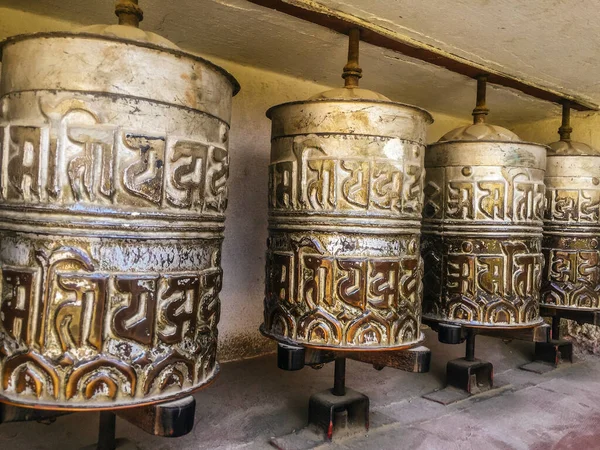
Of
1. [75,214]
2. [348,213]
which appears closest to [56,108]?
[75,214]

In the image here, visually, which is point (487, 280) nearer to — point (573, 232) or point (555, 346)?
point (573, 232)

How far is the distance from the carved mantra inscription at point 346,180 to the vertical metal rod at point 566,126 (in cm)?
181

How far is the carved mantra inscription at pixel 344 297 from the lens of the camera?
1.69 meters

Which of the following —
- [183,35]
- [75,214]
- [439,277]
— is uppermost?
[183,35]

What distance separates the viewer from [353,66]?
199cm

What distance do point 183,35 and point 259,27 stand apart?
37cm

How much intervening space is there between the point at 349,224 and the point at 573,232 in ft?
5.88

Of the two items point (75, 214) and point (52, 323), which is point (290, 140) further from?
point (52, 323)

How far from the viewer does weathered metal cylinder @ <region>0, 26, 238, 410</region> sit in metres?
1.18

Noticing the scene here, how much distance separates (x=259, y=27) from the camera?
7.04 ft

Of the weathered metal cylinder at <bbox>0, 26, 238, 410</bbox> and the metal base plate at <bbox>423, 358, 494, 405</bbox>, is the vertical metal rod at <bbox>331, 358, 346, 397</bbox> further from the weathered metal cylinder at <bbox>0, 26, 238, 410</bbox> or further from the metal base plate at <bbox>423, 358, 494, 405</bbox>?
the weathered metal cylinder at <bbox>0, 26, 238, 410</bbox>

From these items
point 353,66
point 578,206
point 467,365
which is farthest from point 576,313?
point 353,66

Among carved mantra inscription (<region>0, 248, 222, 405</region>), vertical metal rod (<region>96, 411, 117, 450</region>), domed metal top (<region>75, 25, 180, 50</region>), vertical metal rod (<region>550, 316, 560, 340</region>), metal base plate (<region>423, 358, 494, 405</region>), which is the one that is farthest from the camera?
vertical metal rod (<region>550, 316, 560, 340</region>)

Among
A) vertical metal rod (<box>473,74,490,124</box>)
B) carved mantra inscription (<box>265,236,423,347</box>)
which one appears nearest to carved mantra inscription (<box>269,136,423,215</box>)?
carved mantra inscription (<box>265,236,423,347</box>)
